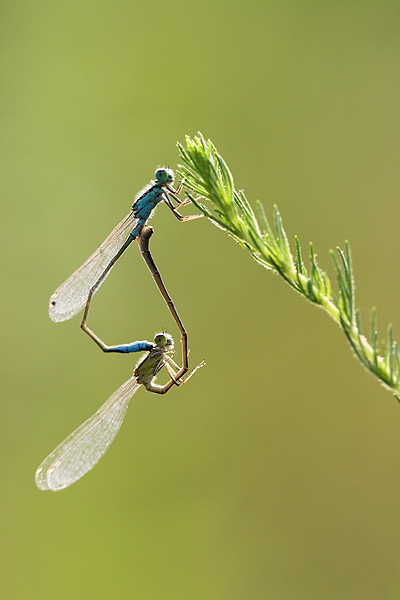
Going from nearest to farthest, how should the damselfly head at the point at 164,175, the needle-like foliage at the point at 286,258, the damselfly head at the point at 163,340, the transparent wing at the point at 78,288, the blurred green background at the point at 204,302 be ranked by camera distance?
1. the needle-like foliage at the point at 286,258
2. the damselfly head at the point at 164,175
3. the damselfly head at the point at 163,340
4. the transparent wing at the point at 78,288
5. the blurred green background at the point at 204,302

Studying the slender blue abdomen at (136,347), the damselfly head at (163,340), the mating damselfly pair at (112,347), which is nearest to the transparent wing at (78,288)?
the mating damselfly pair at (112,347)

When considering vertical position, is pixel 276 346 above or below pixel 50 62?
below

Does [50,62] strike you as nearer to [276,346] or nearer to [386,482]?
[276,346]

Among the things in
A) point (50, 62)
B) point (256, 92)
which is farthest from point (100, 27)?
point (256, 92)

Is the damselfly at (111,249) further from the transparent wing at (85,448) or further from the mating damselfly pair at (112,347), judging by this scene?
the transparent wing at (85,448)

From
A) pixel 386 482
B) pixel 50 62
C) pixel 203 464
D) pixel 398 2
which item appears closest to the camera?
pixel 386 482

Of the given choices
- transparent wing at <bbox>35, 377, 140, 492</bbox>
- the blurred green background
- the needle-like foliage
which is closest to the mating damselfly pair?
transparent wing at <bbox>35, 377, 140, 492</bbox>
